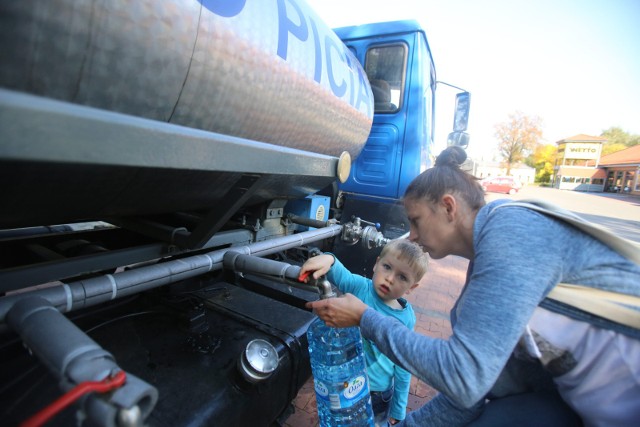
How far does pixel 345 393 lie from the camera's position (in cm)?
152

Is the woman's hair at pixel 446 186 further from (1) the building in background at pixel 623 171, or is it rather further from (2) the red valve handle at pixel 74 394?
(1) the building in background at pixel 623 171

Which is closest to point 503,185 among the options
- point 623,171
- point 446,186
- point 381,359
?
point 623,171

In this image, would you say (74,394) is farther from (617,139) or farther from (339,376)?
(617,139)

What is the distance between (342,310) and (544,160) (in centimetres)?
6846

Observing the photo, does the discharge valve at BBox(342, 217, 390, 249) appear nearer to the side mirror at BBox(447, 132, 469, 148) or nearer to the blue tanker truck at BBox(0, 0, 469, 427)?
the blue tanker truck at BBox(0, 0, 469, 427)

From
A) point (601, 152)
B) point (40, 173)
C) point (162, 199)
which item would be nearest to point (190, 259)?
point (162, 199)

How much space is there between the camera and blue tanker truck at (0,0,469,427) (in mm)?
631

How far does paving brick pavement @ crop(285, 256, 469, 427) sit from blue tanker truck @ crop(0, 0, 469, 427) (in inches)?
24.5

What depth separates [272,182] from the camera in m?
1.84

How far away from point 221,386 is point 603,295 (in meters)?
1.31

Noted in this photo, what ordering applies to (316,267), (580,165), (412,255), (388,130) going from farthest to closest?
(580,165), (388,130), (412,255), (316,267)

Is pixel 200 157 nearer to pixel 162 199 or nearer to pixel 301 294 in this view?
pixel 162 199

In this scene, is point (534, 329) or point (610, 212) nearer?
point (534, 329)

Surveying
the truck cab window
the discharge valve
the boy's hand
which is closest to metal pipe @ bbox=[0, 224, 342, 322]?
the boy's hand
